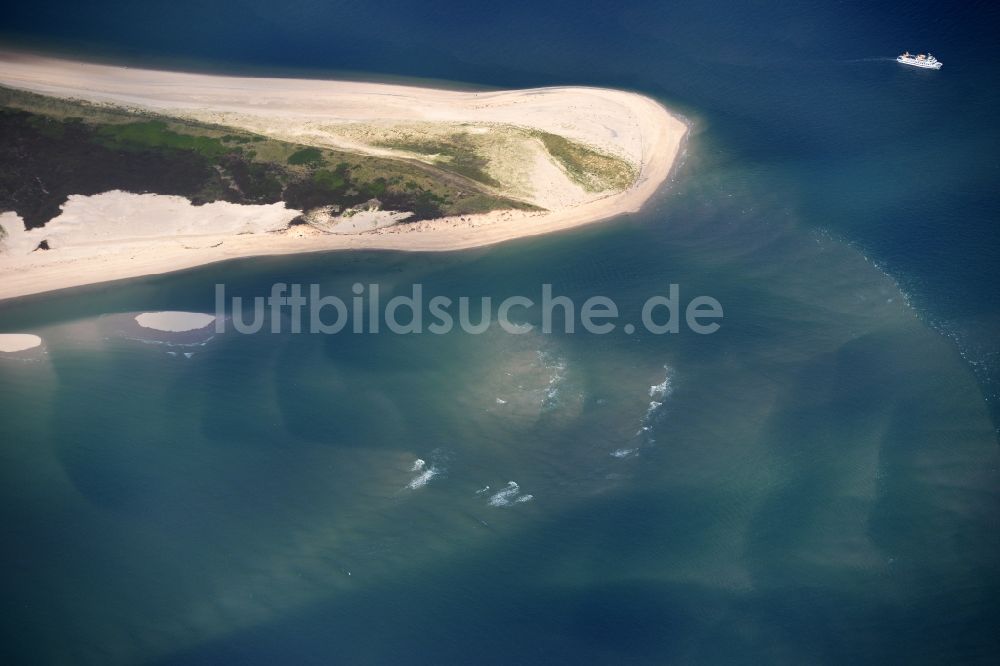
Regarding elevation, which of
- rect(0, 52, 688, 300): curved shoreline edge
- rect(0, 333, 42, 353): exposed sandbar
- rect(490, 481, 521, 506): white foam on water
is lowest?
rect(490, 481, 521, 506): white foam on water

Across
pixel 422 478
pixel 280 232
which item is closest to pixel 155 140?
pixel 280 232

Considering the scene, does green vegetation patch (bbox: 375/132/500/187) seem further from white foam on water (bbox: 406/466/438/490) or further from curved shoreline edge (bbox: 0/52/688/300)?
white foam on water (bbox: 406/466/438/490)

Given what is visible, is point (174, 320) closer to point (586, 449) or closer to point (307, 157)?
point (307, 157)

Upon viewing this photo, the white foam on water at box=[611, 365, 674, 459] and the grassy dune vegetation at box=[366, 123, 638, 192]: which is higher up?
the grassy dune vegetation at box=[366, 123, 638, 192]

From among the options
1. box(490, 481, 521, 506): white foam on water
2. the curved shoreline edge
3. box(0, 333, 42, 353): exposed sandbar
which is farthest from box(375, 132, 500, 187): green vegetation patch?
box(0, 333, 42, 353): exposed sandbar

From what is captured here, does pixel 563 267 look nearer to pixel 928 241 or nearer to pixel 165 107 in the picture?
pixel 928 241
